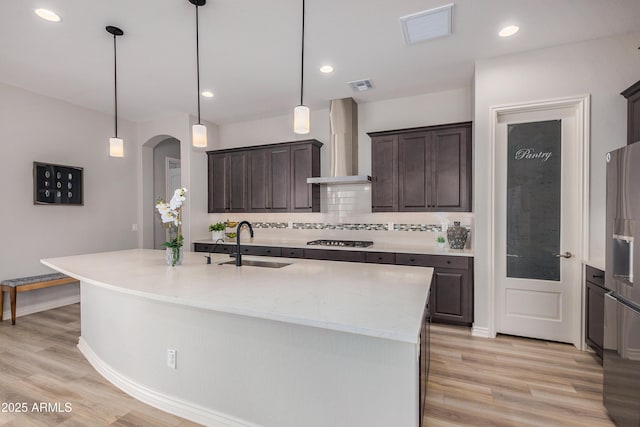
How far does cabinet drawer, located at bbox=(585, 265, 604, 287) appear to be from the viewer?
8.43 feet

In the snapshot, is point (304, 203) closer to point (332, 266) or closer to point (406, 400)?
point (332, 266)

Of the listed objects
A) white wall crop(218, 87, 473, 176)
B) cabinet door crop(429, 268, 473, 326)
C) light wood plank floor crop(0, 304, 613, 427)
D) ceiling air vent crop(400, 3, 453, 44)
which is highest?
ceiling air vent crop(400, 3, 453, 44)

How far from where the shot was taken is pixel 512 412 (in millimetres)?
2053

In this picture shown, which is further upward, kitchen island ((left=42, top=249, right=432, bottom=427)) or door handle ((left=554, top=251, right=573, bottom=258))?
door handle ((left=554, top=251, right=573, bottom=258))

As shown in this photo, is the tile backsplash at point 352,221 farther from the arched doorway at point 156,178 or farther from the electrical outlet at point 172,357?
the electrical outlet at point 172,357

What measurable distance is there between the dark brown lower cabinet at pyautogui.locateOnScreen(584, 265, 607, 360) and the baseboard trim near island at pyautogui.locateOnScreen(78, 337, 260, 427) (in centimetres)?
289

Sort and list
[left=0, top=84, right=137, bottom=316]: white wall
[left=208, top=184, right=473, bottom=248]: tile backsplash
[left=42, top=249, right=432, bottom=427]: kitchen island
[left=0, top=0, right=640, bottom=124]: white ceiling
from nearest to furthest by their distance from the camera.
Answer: [left=42, top=249, right=432, bottom=427]: kitchen island < [left=0, top=0, right=640, bottom=124]: white ceiling < [left=0, top=84, right=137, bottom=316]: white wall < [left=208, top=184, right=473, bottom=248]: tile backsplash

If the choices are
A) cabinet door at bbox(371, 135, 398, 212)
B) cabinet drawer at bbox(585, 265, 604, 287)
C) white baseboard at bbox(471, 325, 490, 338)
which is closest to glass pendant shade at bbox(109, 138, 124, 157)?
cabinet door at bbox(371, 135, 398, 212)

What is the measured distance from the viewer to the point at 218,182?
17.5 ft

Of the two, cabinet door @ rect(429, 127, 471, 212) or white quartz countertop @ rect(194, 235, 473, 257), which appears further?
cabinet door @ rect(429, 127, 471, 212)

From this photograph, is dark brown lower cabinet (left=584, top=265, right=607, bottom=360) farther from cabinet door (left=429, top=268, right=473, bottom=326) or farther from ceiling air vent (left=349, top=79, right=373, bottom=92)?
ceiling air vent (left=349, top=79, right=373, bottom=92)

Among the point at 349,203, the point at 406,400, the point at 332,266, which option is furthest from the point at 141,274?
the point at 349,203

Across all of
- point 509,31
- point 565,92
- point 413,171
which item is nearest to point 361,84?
point 413,171

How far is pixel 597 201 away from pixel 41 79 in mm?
6233
